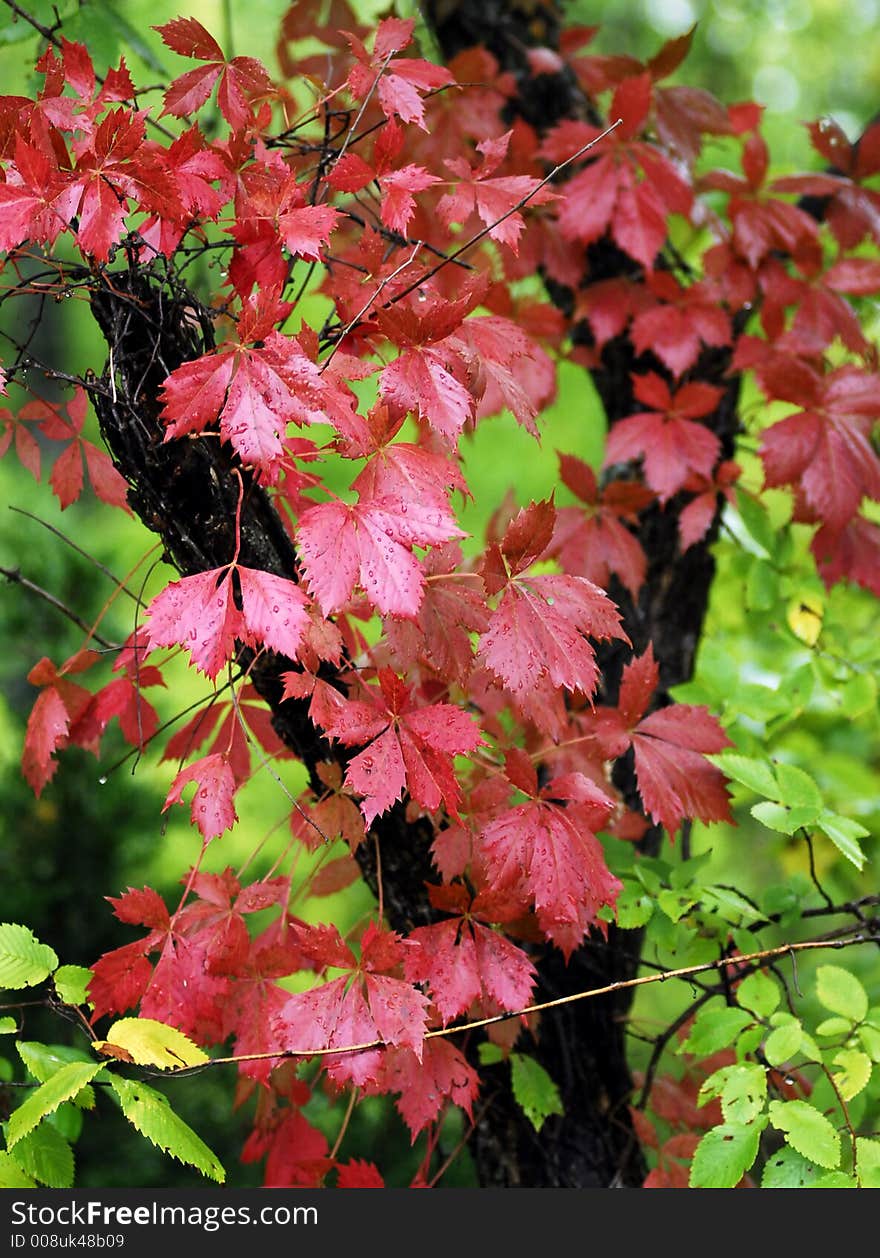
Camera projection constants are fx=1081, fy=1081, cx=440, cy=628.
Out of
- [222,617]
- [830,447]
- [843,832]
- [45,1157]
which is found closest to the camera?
[222,617]

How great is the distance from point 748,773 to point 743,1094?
330 millimetres

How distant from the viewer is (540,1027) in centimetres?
143

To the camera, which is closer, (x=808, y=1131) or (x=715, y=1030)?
(x=808, y=1131)

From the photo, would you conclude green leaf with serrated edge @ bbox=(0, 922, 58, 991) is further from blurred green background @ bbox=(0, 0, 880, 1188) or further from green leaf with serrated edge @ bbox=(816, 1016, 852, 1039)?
green leaf with serrated edge @ bbox=(816, 1016, 852, 1039)

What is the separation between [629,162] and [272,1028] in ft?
4.31

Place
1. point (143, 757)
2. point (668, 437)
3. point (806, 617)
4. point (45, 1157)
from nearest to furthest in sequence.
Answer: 1. point (45, 1157)
2. point (668, 437)
3. point (806, 617)
4. point (143, 757)

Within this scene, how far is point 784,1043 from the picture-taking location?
1.13m

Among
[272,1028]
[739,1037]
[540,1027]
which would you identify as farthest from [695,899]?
[272,1028]

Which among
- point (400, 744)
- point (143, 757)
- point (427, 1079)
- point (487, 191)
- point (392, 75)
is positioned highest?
point (392, 75)

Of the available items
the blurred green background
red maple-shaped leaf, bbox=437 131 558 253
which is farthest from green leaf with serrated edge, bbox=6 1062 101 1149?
red maple-shaped leaf, bbox=437 131 558 253

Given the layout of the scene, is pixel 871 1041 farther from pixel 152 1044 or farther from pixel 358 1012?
pixel 152 1044

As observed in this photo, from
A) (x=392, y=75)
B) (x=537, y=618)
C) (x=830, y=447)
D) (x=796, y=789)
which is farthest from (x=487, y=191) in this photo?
(x=796, y=789)

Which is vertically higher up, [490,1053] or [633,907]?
[633,907]

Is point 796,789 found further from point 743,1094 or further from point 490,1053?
point 490,1053
